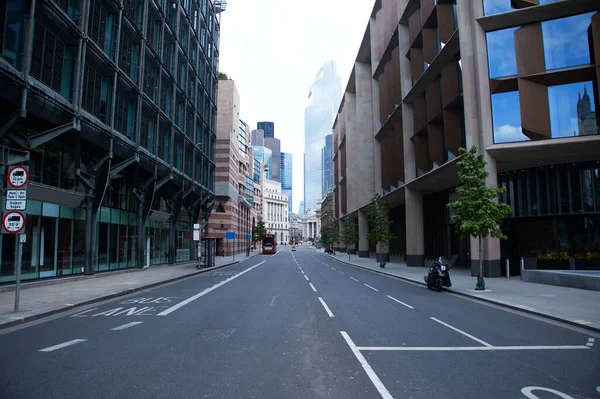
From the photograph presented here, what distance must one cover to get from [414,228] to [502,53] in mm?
15870

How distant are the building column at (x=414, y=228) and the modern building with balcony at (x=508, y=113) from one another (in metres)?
0.09

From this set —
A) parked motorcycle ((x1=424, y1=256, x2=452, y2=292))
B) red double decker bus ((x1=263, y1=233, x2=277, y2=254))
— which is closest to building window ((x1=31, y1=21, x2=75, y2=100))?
parked motorcycle ((x1=424, y1=256, x2=452, y2=292))

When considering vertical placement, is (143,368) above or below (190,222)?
below

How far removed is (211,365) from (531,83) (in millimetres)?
24193

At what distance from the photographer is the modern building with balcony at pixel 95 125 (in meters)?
15.4

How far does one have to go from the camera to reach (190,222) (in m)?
43.1

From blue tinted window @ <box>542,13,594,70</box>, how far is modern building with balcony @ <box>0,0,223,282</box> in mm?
25704

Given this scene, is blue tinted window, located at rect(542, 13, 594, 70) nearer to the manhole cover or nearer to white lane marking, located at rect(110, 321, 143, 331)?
the manhole cover

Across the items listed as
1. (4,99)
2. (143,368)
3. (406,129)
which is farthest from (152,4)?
(143,368)

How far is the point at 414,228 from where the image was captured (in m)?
33.5

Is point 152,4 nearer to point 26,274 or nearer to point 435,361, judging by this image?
point 26,274

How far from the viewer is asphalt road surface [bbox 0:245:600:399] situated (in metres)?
4.95

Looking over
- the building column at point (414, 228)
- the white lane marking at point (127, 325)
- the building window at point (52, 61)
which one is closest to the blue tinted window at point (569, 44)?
the building column at point (414, 228)

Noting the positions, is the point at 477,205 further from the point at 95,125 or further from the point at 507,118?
the point at 95,125
